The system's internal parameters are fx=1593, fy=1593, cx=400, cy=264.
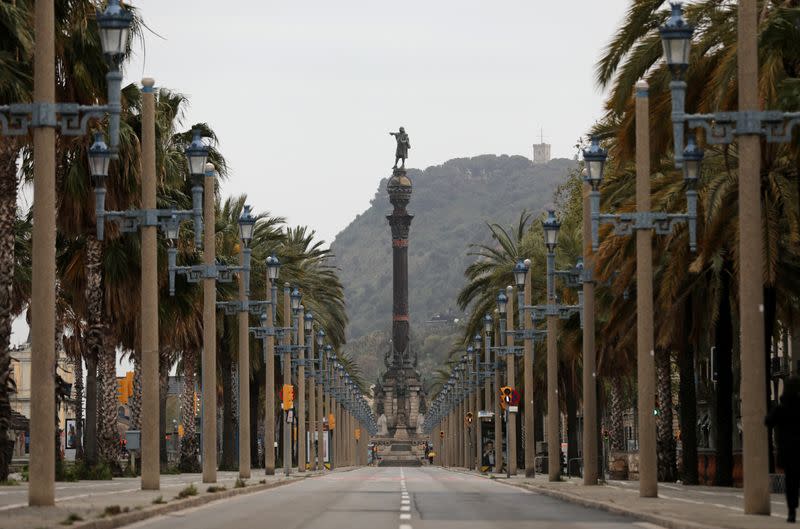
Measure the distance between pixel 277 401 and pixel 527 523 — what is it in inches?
2899

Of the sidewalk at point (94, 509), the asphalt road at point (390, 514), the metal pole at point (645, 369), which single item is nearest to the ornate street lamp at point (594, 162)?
the metal pole at point (645, 369)

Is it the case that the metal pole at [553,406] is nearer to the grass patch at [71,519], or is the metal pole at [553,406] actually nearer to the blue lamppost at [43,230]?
the blue lamppost at [43,230]

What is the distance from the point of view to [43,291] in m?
22.1

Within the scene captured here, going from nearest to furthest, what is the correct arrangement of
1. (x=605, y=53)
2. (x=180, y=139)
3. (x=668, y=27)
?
(x=668, y=27) < (x=605, y=53) < (x=180, y=139)

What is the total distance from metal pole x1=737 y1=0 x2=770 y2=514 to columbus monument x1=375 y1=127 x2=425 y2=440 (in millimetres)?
150678

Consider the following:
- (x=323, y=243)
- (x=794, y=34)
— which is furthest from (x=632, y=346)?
(x=323, y=243)

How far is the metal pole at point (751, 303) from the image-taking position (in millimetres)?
20953

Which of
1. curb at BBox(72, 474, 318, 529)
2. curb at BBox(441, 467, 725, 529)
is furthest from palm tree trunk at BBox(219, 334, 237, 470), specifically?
curb at BBox(72, 474, 318, 529)

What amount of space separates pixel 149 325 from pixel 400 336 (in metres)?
152

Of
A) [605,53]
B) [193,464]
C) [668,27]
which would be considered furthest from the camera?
[193,464]

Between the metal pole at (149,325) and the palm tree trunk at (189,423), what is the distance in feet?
115

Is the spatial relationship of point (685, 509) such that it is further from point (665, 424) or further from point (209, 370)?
point (665, 424)

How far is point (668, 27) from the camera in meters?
23.3

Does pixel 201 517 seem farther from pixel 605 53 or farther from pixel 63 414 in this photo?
pixel 63 414
